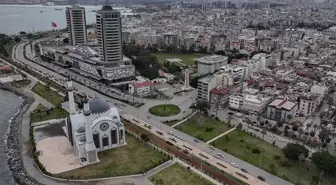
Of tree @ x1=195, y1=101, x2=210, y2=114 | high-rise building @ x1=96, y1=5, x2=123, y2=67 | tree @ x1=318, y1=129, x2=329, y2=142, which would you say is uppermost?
high-rise building @ x1=96, y1=5, x2=123, y2=67

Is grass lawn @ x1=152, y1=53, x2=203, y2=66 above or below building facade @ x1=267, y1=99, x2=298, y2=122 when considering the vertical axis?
above

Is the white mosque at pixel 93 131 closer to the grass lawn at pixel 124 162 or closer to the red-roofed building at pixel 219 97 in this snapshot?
the grass lawn at pixel 124 162

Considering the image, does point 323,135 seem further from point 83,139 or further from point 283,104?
point 83,139

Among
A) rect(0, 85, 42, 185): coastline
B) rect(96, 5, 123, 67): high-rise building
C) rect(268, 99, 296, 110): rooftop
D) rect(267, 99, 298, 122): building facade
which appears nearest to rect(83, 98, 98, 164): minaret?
rect(0, 85, 42, 185): coastline

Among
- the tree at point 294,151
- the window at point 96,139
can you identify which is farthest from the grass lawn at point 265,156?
the window at point 96,139

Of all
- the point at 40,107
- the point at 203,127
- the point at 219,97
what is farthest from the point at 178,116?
the point at 40,107

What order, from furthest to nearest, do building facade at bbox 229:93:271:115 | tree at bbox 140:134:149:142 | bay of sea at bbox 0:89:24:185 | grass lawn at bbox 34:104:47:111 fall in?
grass lawn at bbox 34:104:47:111
building facade at bbox 229:93:271:115
tree at bbox 140:134:149:142
bay of sea at bbox 0:89:24:185

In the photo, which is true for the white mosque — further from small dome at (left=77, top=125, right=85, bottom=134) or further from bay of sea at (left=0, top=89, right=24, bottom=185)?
bay of sea at (left=0, top=89, right=24, bottom=185)

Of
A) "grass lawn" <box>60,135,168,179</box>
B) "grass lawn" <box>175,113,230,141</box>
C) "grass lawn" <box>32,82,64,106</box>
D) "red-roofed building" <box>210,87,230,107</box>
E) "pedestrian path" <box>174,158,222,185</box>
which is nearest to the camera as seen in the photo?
"pedestrian path" <box>174,158,222,185</box>
